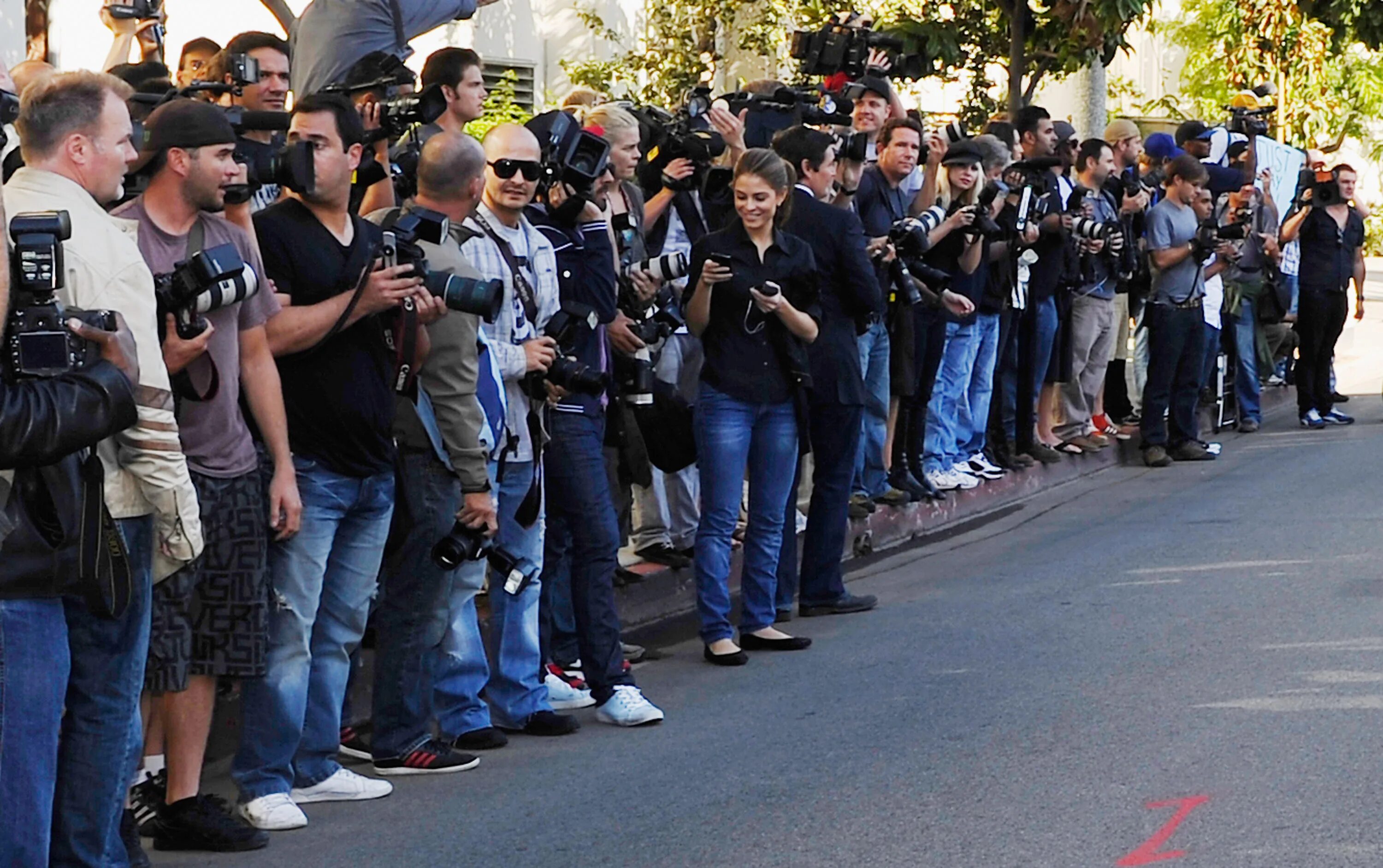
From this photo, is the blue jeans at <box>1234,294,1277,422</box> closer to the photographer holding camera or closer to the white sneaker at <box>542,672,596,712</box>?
the photographer holding camera

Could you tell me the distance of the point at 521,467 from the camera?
23.5 ft

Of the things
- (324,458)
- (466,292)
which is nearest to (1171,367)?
(466,292)

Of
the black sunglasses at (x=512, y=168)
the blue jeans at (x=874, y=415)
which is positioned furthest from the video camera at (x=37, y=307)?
the blue jeans at (x=874, y=415)

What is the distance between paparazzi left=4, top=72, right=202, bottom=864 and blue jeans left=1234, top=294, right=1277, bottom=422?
12.8 meters

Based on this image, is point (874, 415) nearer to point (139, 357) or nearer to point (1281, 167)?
point (139, 357)

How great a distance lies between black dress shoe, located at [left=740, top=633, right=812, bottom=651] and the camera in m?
8.69

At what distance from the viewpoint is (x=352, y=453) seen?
245 inches

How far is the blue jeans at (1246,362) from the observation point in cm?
1669

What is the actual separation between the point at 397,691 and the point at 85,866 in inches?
72.8

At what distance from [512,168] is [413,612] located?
1.49 m

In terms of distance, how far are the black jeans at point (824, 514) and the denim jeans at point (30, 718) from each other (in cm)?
462

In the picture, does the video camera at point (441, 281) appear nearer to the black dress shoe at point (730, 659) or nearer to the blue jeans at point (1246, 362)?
the black dress shoe at point (730, 659)

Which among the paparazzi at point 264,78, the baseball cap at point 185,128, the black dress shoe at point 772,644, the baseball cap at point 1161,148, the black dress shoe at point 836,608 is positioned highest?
the paparazzi at point 264,78

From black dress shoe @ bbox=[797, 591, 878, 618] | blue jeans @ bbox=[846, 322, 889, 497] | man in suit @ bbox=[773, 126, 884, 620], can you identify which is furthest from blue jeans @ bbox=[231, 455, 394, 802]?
blue jeans @ bbox=[846, 322, 889, 497]
